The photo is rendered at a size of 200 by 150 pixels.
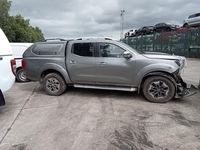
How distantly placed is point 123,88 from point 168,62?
56.5 inches

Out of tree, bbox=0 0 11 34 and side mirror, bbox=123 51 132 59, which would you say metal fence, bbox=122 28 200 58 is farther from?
tree, bbox=0 0 11 34

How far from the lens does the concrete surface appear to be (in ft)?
9.52

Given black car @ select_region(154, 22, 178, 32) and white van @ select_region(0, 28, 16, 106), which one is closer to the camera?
white van @ select_region(0, 28, 16, 106)

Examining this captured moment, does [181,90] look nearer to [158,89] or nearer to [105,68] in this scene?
[158,89]

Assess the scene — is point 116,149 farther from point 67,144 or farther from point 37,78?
point 37,78

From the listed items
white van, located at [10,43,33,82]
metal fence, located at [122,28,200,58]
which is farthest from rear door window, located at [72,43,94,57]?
metal fence, located at [122,28,200,58]

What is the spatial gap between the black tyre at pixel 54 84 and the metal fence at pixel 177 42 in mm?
8602

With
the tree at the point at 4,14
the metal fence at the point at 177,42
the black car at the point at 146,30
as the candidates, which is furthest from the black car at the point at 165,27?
the tree at the point at 4,14

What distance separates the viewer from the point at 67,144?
2.89 meters

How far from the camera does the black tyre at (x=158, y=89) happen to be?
4.62 m

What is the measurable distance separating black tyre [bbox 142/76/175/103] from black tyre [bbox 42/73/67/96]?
2.60m

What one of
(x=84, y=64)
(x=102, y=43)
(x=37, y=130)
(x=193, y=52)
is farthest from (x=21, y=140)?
(x=193, y=52)

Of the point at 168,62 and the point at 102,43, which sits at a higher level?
the point at 102,43

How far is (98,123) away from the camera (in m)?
3.63
